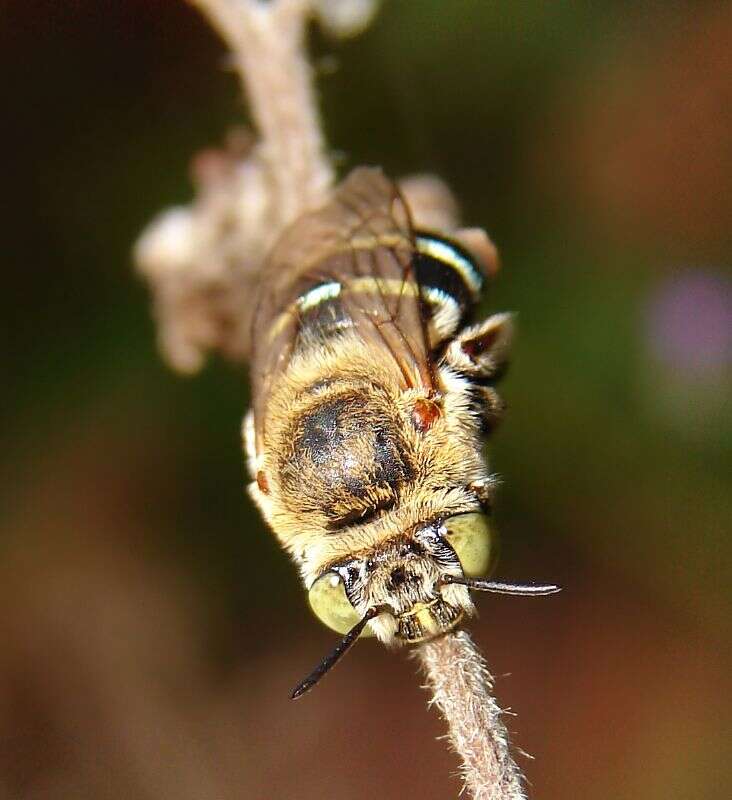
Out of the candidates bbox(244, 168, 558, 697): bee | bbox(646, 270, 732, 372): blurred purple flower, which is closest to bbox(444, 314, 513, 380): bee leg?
bbox(244, 168, 558, 697): bee

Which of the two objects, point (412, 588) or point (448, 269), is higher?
point (448, 269)

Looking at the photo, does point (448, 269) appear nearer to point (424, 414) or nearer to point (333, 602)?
point (424, 414)

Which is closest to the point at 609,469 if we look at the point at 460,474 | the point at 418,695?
the point at 418,695

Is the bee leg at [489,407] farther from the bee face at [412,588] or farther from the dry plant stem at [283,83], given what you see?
the dry plant stem at [283,83]

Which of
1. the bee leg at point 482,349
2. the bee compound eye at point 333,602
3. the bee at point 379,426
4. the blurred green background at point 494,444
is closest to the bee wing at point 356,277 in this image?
the bee at point 379,426

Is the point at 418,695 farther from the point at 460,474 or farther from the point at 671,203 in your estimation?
the point at 460,474

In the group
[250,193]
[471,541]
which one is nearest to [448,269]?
[471,541]

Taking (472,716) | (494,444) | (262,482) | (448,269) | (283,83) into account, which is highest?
(283,83)
